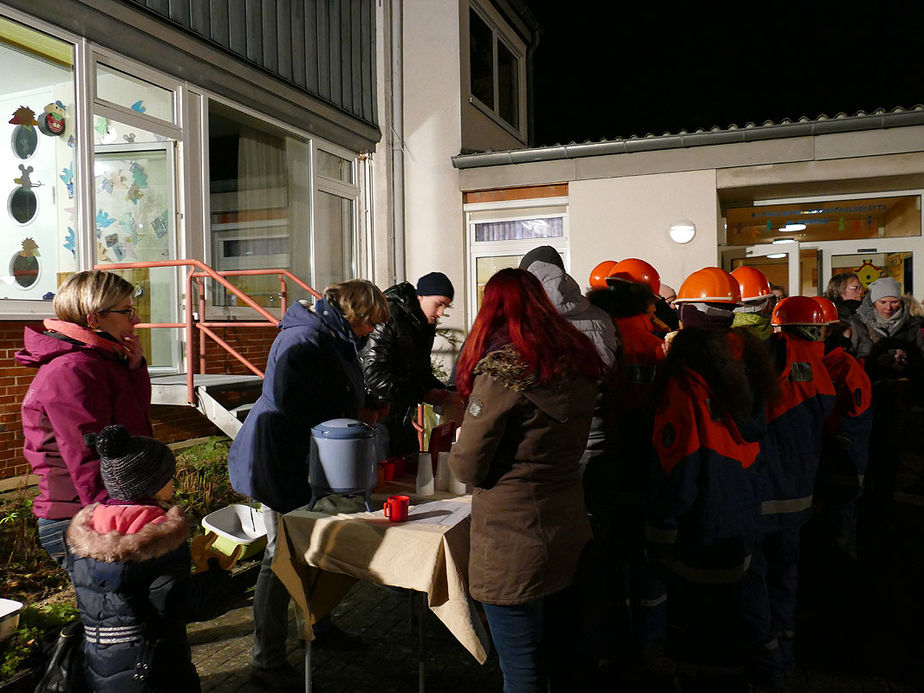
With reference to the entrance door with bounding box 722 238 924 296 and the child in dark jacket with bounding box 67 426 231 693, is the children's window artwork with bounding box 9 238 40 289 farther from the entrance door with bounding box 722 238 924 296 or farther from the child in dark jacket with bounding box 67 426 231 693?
the entrance door with bounding box 722 238 924 296

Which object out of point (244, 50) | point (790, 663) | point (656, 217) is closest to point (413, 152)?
point (244, 50)

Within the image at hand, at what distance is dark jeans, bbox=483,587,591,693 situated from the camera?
7.82 ft

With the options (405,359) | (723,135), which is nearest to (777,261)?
(723,135)

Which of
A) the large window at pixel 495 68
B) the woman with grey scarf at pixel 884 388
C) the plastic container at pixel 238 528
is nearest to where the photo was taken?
the plastic container at pixel 238 528

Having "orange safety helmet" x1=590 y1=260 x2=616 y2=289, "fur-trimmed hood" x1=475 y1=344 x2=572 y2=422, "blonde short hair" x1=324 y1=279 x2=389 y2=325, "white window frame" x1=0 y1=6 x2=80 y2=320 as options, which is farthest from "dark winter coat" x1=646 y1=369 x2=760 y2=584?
"white window frame" x1=0 y1=6 x2=80 y2=320

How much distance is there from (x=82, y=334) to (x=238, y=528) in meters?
2.97

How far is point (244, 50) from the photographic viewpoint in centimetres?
773

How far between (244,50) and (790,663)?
25.4ft

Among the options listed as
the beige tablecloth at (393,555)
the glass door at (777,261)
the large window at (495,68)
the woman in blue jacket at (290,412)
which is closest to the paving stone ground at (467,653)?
the woman in blue jacket at (290,412)

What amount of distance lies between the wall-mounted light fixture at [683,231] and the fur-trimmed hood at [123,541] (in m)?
7.37

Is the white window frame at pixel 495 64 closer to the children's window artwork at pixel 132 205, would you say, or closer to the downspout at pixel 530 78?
the downspout at pixel 530 78

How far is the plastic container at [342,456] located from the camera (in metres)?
2.78

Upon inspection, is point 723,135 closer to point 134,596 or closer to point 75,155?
point 75,155

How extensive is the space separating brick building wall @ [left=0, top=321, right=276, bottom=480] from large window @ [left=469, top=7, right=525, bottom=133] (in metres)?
5.48
